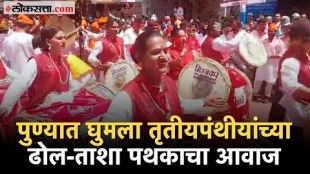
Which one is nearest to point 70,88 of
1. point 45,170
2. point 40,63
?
point 40,63

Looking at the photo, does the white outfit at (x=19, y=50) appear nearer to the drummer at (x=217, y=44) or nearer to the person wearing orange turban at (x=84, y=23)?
the person wearing orange turban at (x=84, y=23)

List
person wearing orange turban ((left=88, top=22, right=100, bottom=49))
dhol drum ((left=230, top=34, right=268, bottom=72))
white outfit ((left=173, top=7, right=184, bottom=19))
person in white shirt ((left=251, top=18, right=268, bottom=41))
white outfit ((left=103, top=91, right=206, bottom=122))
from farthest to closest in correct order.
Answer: person in white shirt ((left=251, top=18, right=268, bottom=41)) → person wearing orange turban ((left=88, top=22, right=100, bottom=49)) → white outfit ((left=173, top=7, right=184, bottom=19)) → dhol drum ((left=230, top=34, right=268, bottom=72)) → white outfit ((left=103, top=91, right=206, bottom=122))

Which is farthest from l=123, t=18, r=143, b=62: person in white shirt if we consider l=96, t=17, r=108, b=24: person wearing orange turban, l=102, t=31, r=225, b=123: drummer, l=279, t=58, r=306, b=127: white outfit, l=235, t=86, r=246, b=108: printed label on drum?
l=279, t=58, r=306, b=127: white outfit

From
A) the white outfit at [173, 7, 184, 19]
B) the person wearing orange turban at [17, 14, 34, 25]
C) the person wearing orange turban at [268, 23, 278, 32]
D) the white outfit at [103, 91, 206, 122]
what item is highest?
the white outfit at [173, 7, 184, 19]

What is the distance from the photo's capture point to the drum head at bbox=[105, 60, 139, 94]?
4961 mm

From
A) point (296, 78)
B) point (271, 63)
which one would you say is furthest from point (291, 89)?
point (271, 63)

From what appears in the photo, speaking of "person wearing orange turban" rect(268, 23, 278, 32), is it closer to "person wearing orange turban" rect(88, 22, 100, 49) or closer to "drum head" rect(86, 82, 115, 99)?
"person wearing orange turban" rect(88, 22, 100, 49)

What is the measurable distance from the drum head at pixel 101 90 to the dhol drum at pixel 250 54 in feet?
3.54

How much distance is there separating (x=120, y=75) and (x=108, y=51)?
55cm

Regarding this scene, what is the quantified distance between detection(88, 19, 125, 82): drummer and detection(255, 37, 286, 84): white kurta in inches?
47.3

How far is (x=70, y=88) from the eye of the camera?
505 centimetres

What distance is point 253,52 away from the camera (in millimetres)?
5348

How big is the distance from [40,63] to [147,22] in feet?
3.27

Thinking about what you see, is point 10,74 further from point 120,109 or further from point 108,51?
point 120,109
